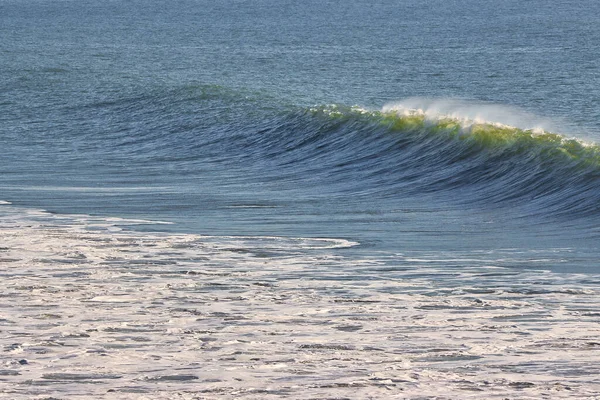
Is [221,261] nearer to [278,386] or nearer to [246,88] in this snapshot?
[278,386]

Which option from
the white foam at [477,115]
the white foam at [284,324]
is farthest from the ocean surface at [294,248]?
the white foam at [477,115]

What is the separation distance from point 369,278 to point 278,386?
3.23 meters

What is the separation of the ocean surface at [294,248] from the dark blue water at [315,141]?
8 cm

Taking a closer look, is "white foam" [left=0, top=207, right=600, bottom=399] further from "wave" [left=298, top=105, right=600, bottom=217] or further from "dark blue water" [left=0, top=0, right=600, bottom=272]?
"wave" [left=298, top=105, right=600, bottom=217]

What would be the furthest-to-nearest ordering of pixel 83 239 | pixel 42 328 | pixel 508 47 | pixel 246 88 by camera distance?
1. pixel 508 47
2. pixel 246 88
3. pixel 83 239
4. pixel 42 328

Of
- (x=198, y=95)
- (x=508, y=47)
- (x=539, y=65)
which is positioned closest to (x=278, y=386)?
(x=198, y=95)

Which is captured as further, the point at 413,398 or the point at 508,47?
the point at 508,47

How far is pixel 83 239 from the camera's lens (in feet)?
42.1

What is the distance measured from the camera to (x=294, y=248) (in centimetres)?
1234

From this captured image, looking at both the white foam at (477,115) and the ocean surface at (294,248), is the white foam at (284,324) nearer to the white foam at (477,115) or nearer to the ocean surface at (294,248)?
the ocean surface at (294,248)

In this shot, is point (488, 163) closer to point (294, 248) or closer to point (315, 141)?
point (315, 141)

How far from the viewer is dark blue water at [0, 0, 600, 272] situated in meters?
14.8

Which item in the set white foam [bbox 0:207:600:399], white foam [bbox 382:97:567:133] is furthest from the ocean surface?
white foam [bbox 382:97:567:133]

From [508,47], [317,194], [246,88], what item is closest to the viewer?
[317,194]
